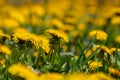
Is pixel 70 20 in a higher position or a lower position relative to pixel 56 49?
higher

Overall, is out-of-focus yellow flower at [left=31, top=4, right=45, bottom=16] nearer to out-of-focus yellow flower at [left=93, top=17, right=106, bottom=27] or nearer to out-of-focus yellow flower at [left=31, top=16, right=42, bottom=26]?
out-of-focus yellow flower at [left=31, top=16, right=42, bottom=26]

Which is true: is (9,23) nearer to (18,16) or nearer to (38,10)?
(18,16)

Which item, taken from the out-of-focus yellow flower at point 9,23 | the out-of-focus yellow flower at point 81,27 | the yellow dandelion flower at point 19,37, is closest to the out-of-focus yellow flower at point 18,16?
the out-of-focus yellow flower at point 9,23

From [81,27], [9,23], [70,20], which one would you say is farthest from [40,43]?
[70,20]

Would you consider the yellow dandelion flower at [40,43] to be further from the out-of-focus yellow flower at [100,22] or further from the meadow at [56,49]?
the out-of-focus yellow flower at [100,22]

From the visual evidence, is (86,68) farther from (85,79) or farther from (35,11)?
(35,11)

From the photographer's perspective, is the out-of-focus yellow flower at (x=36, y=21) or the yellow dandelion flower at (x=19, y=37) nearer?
the yellow dandelion flower at (x=19, y=37)

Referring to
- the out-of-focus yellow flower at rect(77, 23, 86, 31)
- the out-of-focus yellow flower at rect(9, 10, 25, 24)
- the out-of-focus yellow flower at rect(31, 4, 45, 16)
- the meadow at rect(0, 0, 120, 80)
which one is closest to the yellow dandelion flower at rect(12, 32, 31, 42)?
the meadow at rect(0, 0, 120, 80)

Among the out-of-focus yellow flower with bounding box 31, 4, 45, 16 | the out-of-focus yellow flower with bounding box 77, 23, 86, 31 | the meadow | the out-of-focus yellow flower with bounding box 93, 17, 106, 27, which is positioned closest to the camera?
the meadow

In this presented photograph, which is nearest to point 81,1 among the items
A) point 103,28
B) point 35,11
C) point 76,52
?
point 35,11
